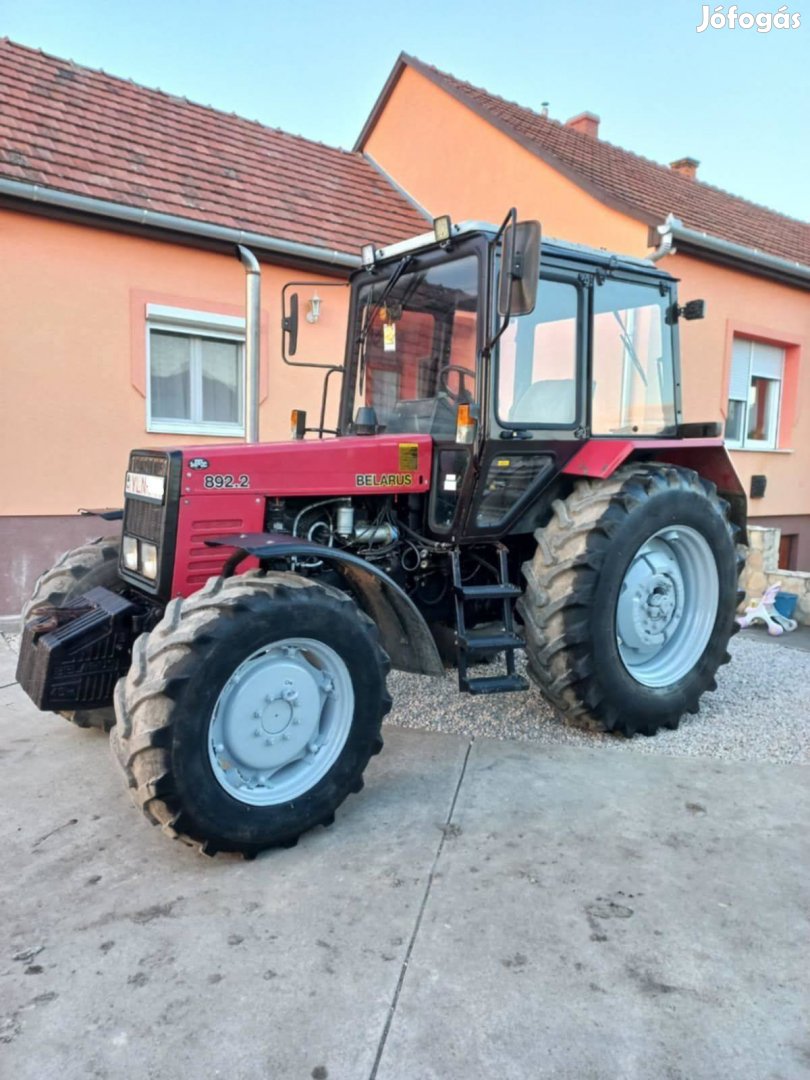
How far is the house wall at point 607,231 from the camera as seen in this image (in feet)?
26.0

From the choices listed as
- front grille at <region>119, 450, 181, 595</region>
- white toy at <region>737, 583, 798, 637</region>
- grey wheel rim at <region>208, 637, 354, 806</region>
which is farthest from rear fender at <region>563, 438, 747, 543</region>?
white toy at <region>737, 583, 798, 637</region>

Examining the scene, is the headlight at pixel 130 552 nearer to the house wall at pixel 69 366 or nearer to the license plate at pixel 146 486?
the license plate at pixel 146 486

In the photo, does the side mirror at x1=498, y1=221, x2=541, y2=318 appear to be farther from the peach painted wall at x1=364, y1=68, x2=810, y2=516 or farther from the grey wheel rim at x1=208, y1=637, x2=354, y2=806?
the peach painted wall at x1=364, y1=68, x2=810, y2=516

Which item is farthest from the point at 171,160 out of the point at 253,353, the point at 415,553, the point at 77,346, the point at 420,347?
the point at 415,553

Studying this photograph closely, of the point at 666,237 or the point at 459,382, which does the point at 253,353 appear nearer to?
the point at 459,382

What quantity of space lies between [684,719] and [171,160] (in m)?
6.39

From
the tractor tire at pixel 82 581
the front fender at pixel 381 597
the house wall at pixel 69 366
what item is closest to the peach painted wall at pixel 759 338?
the house wall at pixel 69 366

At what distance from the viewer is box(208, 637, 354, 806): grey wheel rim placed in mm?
2586

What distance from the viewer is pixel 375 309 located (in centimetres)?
397

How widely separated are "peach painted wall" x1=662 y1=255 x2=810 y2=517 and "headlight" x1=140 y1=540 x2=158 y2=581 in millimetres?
6351

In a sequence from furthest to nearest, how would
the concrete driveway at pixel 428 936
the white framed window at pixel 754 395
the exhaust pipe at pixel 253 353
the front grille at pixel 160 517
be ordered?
the white framed window at pixel 754 395 < the exhaust pipe at pixel 253 353 < the front grille at pixel 160 517 < the concrete driveway at pixel 428 936

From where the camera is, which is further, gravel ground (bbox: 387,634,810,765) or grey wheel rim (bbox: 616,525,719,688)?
grey wheel rim (bbox: 616,525,719,688)

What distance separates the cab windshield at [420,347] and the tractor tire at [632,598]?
0.78 metres

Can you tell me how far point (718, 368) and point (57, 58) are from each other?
742 centimetres
